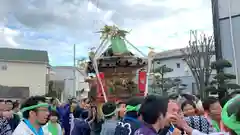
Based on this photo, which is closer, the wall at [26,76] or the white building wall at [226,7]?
the white building wall at [226,7]

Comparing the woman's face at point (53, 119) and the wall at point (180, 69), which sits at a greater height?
the wall at point (180, 69)

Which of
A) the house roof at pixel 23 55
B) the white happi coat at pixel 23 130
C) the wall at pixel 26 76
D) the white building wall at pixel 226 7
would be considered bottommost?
the white happi coat at pixel 23 130

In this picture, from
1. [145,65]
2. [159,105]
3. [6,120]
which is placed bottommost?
[6,120]

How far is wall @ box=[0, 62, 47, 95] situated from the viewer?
150ft

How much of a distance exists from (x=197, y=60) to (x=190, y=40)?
1990mm

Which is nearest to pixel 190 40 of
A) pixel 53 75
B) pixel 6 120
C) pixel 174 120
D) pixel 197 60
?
pixel 197 60

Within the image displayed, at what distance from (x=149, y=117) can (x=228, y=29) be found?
1245cm

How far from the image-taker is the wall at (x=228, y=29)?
46.2 ft

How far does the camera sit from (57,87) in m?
50.9

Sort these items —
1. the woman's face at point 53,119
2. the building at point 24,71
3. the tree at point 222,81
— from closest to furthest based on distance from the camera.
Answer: the woman's face at point 53,119 < the tree at point 222,81 < the building at point 24,71

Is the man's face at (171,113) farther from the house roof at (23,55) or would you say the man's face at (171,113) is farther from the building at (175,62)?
the house roof at (23,55)

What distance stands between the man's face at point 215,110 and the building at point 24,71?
138ft

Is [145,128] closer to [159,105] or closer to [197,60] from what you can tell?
[159,105]

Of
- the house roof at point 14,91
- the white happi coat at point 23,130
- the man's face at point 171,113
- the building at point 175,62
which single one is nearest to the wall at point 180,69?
the building at point 175,62
